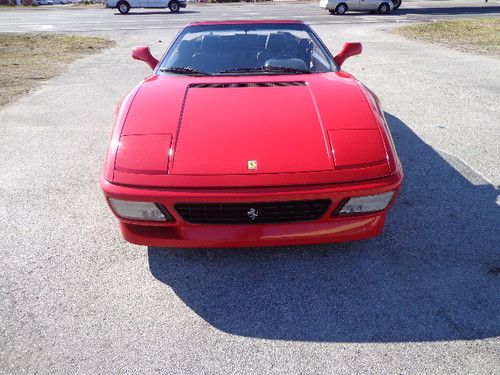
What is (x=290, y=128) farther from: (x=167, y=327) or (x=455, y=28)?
(x=455, y=28)

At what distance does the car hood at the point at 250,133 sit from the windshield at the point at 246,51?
1.08 ft

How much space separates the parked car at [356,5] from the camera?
19.3 meters

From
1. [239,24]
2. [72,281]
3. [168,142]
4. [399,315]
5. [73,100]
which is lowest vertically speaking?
[73,100]

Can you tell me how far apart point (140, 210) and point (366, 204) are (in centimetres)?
125

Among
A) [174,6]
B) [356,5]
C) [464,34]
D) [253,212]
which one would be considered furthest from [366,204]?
[174,6]

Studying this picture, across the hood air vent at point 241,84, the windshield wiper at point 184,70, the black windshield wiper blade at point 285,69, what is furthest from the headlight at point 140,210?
the black windshield wiper blade at point 285,69

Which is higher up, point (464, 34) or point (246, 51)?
point (246, 51)

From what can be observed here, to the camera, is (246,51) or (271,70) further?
(246,51)

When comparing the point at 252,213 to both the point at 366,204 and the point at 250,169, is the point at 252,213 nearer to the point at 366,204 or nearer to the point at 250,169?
the point at 250,169

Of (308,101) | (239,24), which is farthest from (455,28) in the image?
(308,101)

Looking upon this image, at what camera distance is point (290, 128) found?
7.98ft

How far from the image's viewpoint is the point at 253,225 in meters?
2.21

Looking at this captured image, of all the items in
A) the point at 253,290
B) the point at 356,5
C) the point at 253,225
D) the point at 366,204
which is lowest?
the point at 356,5

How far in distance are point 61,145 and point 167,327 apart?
3.12 metres
